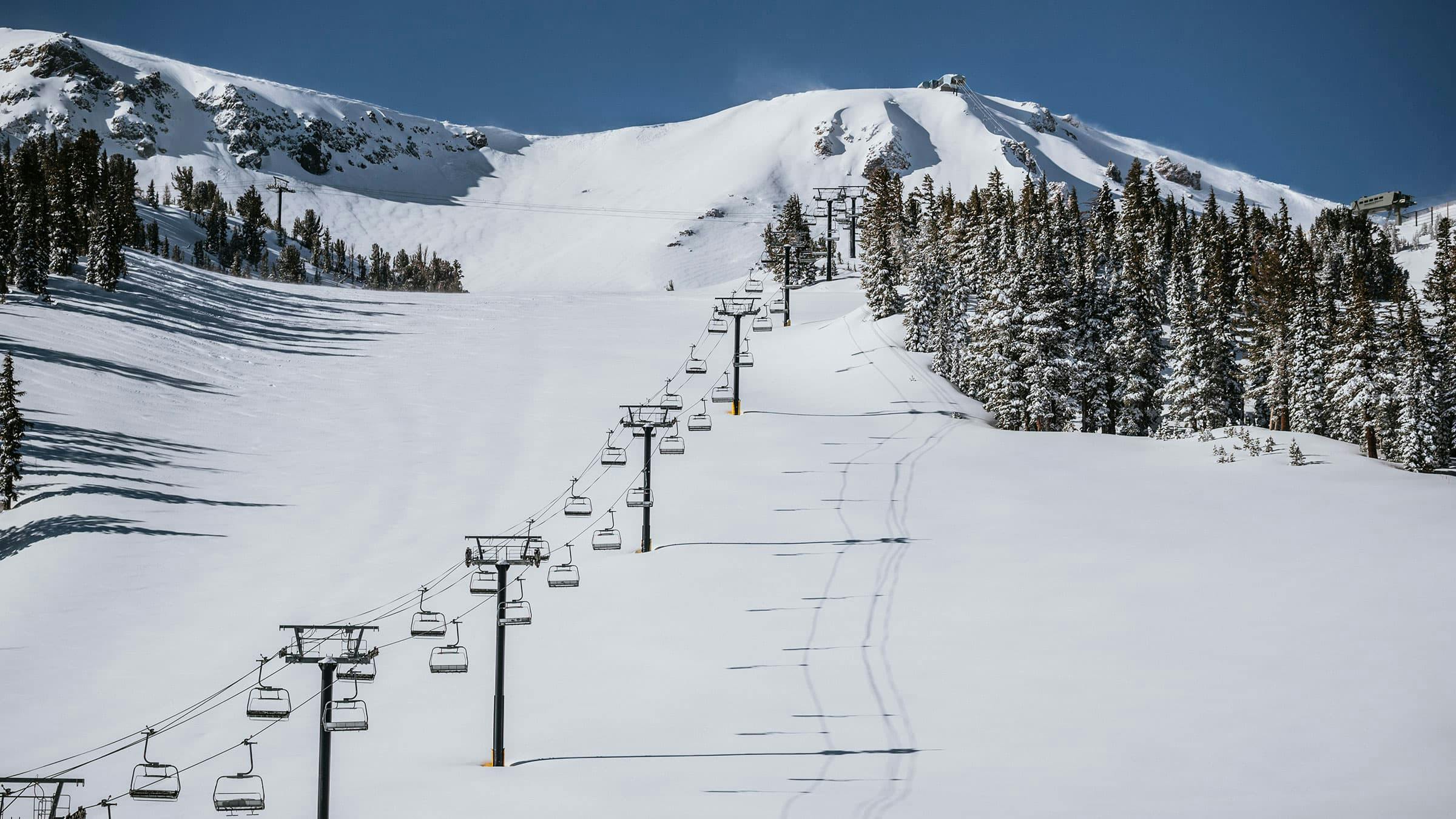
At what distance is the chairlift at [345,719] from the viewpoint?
1909cm

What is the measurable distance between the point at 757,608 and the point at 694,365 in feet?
101

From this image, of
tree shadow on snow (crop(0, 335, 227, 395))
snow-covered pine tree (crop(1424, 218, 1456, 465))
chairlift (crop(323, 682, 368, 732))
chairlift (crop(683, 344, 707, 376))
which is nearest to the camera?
chairlift (crop(323, 682, 368, 732))

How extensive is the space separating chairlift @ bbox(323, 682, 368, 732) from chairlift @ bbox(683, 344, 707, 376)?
22.5 meters

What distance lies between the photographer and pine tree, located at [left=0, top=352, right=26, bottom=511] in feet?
139

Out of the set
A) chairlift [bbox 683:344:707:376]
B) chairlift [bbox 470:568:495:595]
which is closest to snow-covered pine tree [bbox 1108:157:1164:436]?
chairlift [bbox 683:344:707:376]

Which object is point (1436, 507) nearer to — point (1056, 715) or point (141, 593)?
point (1056, 715)

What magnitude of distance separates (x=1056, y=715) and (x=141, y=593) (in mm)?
27226

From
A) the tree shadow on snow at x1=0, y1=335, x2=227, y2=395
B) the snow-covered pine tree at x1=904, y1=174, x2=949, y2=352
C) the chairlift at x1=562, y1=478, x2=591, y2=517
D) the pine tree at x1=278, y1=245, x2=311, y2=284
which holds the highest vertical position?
the pine tree at x1=278, y1=245, x2=311, y2=284

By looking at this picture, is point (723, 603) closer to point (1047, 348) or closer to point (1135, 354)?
point (1047, 348)

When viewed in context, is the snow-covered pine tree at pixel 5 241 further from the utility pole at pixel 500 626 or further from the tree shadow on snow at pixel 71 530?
the utility pole at pixel 500 626

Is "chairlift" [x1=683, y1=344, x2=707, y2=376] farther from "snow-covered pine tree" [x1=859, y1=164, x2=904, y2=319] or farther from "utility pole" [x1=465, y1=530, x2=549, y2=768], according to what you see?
"utility pole" [x1=465, y1=530, x2=549, y2=768]

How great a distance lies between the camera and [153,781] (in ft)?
76.3

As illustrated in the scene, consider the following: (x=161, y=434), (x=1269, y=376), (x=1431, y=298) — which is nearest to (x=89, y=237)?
(x=161, y=434)

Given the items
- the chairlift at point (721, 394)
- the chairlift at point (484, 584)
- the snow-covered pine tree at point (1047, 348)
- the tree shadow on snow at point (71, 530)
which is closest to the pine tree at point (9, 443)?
the tree shadow on snow at point (71, 530)
